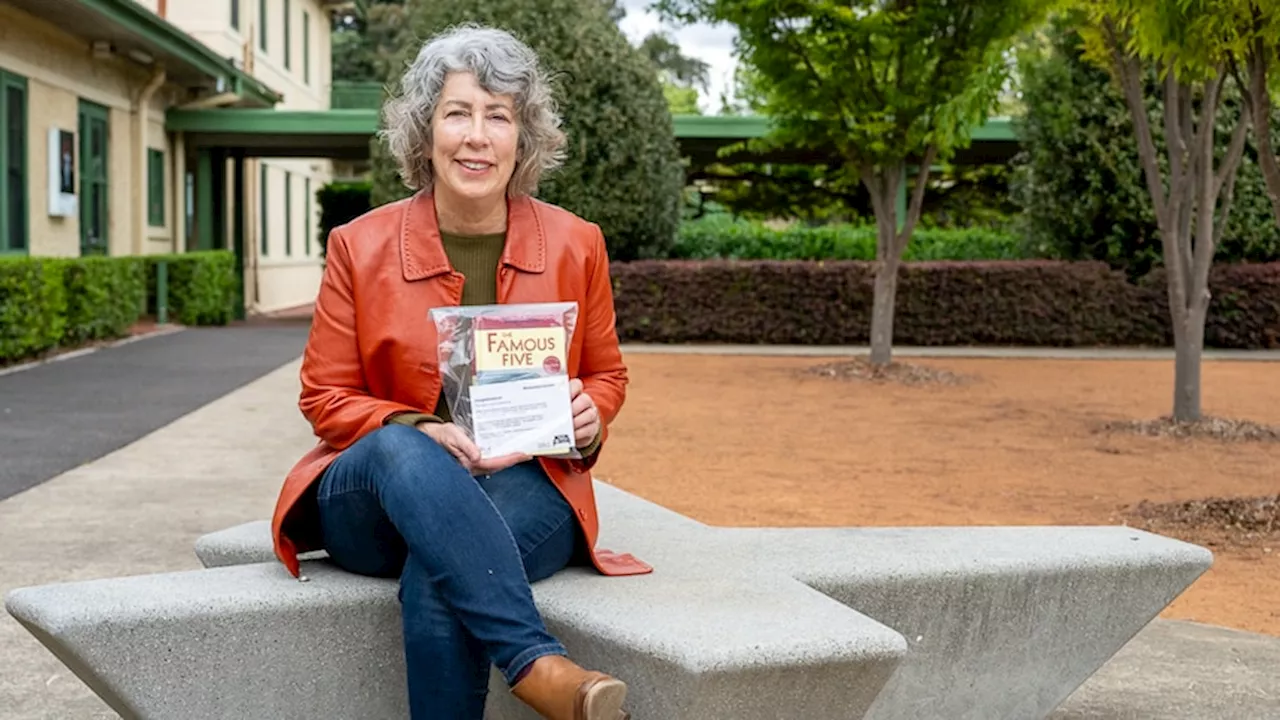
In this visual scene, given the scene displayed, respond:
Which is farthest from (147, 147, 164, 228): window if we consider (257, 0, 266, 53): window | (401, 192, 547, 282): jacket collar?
(401, 192, 547, 282): jacket collar

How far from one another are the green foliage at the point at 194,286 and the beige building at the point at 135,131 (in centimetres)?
59

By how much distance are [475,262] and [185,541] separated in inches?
122

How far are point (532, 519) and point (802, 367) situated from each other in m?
12.4

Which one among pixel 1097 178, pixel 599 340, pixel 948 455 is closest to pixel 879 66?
→ pixel 1097 178

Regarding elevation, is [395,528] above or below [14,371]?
above

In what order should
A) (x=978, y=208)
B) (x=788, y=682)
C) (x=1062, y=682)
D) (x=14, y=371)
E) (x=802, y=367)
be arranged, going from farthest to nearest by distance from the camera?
(x=978, y=208) < (x=802, y=367) < (x=14, y=371) < (x=1062, y=682) < (x=788, y=682)

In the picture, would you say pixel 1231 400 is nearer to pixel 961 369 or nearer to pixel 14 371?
pixel 961 369

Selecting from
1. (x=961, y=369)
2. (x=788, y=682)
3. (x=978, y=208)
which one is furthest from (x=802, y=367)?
(x=978, y=208)

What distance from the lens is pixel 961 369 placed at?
51.0 feet

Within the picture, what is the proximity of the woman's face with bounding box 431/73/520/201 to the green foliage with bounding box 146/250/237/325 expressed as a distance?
640 inches

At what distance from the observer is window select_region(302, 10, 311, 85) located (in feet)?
103

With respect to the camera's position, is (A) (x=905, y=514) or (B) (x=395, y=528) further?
(A) (x=905, y=514)

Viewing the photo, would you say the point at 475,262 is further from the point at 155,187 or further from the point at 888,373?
the point at 155,187

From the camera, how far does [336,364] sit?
3.19m
